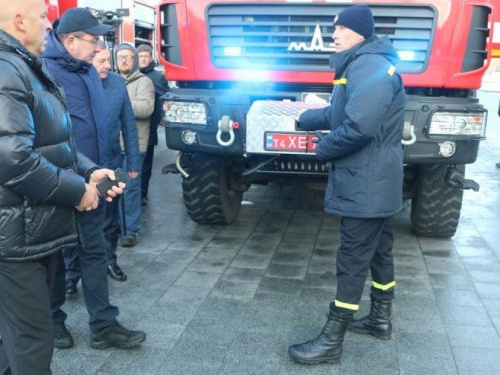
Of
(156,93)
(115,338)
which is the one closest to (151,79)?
(156,93)

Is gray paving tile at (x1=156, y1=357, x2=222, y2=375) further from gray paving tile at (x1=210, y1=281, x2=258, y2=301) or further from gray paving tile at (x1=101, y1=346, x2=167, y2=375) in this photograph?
gray paving tile at (x1=210, y1=281, x2=258, y2=301)

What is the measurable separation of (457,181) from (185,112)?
2306mm

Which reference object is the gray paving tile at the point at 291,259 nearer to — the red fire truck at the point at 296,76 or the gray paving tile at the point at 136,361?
the red fire truck at the point at 296,76

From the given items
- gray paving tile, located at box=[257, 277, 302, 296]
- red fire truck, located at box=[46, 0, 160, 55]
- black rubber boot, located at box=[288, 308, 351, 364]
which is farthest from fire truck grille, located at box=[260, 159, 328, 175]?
red fire truck, located at box=[46, 0, 160, 55]

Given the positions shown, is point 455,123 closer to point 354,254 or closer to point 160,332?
point 354,254

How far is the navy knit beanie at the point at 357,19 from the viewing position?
9.32ft

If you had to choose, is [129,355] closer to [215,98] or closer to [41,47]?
[41,47]

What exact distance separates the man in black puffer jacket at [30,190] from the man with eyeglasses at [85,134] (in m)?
0.69

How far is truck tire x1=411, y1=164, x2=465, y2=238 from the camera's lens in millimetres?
4816

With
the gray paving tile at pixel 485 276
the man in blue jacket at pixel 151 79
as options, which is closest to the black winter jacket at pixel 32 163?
the gray paving tile at pixel 485 276

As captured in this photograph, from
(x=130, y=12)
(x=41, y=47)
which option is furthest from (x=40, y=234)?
(x=130, y=12)

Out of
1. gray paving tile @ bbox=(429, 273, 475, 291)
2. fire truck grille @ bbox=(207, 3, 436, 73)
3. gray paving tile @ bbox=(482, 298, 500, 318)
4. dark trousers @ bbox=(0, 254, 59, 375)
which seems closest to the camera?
dark trousers @ bbox=(0, 254, 59, 375)

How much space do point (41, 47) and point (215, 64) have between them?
2401 millimetres

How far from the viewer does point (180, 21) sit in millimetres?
4574
